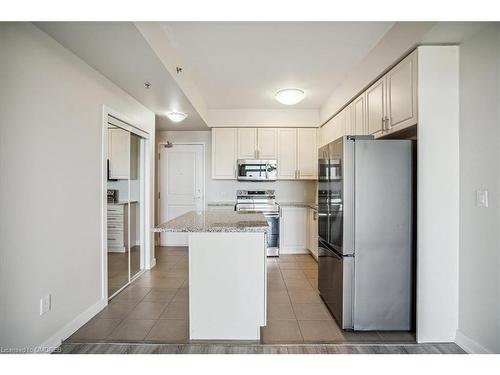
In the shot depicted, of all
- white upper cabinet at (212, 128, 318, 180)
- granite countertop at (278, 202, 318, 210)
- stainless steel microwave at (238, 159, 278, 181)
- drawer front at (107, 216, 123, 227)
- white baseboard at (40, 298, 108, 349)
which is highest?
white upper cabinet at (212, 128, 318, 180)

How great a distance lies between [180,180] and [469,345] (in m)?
4.50

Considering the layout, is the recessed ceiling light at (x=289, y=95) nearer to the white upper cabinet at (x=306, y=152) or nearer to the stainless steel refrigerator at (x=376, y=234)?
the stainless steel refrigerator at (x=376, y=234)

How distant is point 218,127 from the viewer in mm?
4844

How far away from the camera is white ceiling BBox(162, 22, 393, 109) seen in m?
2.26

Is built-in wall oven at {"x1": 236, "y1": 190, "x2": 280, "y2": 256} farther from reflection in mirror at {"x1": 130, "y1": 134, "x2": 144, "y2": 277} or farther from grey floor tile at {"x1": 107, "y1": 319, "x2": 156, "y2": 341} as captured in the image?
grey floor tile at {"x1": 107, "y1": 319, "x2": 156, "y2": 341}

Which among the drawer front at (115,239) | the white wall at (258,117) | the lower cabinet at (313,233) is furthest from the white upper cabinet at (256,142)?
the drawer front at (115,239)

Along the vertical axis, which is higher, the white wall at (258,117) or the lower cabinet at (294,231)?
the white wall at (258,117)

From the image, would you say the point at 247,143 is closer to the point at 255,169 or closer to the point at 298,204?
the point at 255,169

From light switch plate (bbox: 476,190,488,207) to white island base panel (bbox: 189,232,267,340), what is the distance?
1.47 metres

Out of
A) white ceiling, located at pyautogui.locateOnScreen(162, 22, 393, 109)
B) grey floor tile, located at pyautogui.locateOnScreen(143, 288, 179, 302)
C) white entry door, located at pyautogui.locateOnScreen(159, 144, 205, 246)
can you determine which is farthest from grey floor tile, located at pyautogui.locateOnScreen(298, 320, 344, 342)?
white entry door, located at pyautogui.locateOnScreen(159, 144, 205, 246)

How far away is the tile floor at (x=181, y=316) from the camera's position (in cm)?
214

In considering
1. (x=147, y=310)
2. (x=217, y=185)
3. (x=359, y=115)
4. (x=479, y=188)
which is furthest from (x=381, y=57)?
(x=217, y=185)

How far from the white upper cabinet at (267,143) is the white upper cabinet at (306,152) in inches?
16.5
